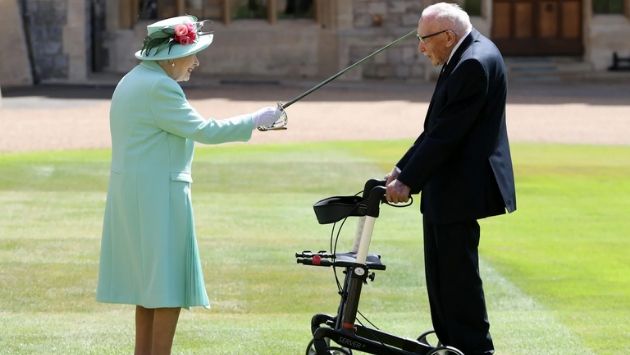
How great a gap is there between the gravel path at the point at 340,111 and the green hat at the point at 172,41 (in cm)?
1239

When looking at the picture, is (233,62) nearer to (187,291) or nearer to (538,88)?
(538,88)

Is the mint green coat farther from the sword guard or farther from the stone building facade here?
the stone building facade

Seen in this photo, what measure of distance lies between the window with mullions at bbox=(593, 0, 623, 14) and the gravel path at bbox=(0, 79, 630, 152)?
9.35 feet

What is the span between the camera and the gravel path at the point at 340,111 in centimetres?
2022

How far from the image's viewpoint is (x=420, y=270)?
34.3ft

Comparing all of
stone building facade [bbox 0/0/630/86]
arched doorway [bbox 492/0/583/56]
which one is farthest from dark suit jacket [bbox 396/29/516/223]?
arched doorway [bbox 492/0/583/56]

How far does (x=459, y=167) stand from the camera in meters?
6.54

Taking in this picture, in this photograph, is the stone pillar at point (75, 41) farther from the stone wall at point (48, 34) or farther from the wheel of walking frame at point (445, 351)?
the wheel of walking frame at point (445, 351)

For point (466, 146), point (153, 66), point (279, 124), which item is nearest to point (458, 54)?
point (466, 146)

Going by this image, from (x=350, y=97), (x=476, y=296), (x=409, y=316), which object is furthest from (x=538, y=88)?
(x=476, y=296)

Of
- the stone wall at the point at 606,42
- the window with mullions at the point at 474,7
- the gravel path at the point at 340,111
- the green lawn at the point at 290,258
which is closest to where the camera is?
the green lawn at the point at 290,258

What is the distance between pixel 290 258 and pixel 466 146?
14.9ft

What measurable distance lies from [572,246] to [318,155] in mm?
6907

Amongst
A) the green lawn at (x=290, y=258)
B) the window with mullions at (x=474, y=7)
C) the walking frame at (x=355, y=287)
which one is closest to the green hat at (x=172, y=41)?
the walking frame at (x=355, y=287)
